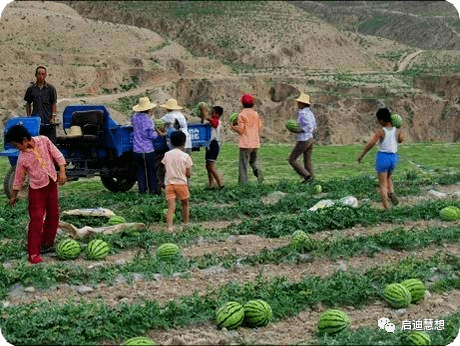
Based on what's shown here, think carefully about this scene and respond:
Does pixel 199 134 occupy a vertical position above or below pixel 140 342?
above

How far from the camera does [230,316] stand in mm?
6922

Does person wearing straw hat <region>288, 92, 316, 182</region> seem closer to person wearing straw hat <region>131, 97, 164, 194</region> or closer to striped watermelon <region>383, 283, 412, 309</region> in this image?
person wearing straw hat <region>131, 97, 164, 194</region>

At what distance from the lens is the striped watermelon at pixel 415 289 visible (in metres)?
7.98

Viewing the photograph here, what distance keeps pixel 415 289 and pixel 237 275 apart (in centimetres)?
200

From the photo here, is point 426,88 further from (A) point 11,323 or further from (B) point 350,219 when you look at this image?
(A) point 11,323

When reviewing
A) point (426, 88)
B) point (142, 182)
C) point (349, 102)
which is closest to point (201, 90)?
point (349, 102)

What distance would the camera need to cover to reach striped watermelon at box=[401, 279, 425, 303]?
26.2 feet

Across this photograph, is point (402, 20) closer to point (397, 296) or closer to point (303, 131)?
point (303, 131)

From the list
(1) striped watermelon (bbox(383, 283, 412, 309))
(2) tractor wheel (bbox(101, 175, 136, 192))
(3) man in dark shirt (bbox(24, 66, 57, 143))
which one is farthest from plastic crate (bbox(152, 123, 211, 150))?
(1) striped watermelon (bbox(383, 283, 412, 309))

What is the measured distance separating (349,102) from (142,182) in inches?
1185

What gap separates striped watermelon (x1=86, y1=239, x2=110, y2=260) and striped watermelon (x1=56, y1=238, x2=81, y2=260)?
0.15 metres

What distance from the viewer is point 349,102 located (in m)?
43.4

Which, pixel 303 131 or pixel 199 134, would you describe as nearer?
pixel 303 131

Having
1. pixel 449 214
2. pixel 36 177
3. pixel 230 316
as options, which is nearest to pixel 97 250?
pixel 36 177
